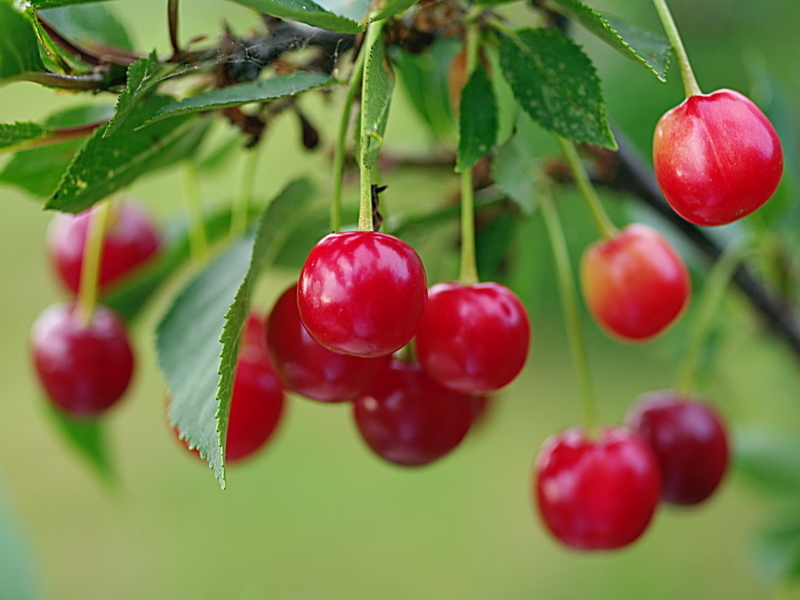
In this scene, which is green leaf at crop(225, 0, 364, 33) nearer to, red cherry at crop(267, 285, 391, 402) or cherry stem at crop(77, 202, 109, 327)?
red cherry at crop(267, 285, 391, 402)

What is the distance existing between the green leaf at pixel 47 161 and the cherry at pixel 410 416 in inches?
9.4

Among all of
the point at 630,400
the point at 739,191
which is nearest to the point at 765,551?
the point at 739,191

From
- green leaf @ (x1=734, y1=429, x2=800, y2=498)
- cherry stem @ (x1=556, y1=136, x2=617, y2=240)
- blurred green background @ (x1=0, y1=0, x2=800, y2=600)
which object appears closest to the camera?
cherry stem @ (x1=556, y1=136, x2=617, y2=240)

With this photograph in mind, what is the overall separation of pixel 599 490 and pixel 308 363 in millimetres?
251

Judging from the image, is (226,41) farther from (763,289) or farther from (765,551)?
(765,551)

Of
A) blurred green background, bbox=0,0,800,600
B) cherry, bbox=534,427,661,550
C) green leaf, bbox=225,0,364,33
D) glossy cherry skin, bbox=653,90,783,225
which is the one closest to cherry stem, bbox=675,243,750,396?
cherry, bbox=534,427,661,550

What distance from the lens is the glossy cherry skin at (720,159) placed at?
36 cm

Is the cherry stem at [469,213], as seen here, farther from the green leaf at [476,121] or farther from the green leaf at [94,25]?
the green leaf at [94,25]

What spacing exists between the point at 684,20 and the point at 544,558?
1.47m

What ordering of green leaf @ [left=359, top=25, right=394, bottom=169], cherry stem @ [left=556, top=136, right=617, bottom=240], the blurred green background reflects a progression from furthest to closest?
the blurred green background < cherry stem @ [left=556, top=136, right=617, bottom=240] < green leaf @ [left=359, top=25, right=394, bottom=169]

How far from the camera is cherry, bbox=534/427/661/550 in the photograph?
1.94ft

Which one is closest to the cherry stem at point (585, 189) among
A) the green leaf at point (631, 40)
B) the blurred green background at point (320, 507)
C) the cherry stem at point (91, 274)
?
the green leaf at point (631, 40)

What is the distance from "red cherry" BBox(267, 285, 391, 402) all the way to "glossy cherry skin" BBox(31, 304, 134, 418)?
10.1 inches

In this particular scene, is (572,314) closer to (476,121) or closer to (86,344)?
(476,121)
